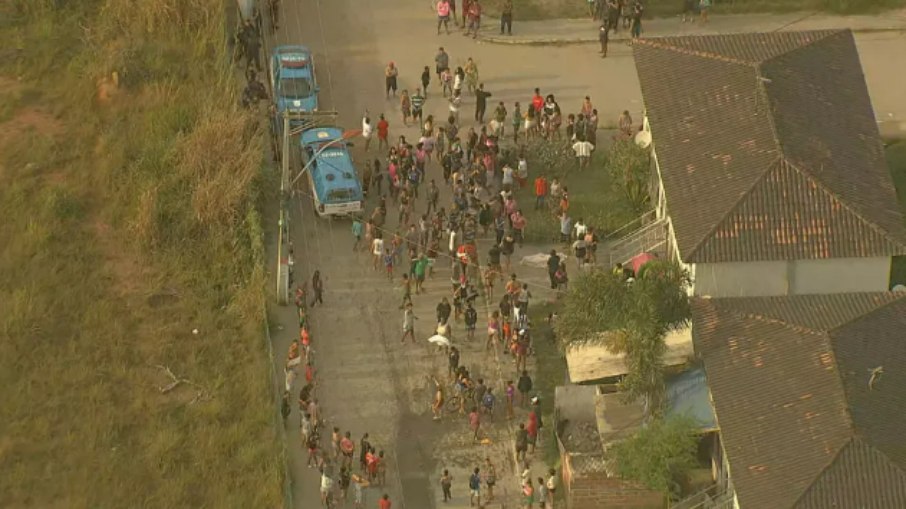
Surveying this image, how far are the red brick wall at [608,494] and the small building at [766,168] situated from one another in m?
5.72

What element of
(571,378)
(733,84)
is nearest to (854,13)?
(733,84)

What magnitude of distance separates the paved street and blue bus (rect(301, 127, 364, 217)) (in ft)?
2.40

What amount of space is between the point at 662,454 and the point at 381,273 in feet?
37.6

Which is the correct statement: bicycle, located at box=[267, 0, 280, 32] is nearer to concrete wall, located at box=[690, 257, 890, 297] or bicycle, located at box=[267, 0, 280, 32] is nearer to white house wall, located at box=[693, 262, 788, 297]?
concrete wall, located at box=[690, 257, 890, 297]

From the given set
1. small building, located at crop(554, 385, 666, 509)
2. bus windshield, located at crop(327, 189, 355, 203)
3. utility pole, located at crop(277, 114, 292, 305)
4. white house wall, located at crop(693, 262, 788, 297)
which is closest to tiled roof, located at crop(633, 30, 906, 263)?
white house wall, located at crop(693, 262, 788, 297)

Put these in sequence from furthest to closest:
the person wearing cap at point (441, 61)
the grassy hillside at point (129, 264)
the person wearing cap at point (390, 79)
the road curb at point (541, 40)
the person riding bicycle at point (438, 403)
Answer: the road curb at point (541, 40)
the person wearing cap at point (441, 61)
the person wearing cap at point (390, 79)
the person riding bicycle at point (438, 403)
the grassy hillside at point (129, 264)

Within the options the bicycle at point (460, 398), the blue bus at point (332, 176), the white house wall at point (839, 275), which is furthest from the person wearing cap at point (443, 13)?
the white house wall at point (839, 275)

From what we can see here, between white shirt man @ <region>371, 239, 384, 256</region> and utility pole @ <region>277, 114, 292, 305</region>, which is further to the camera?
white shirt man @ <region>371, 239, 384, 256</region>

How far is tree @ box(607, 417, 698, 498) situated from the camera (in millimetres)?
41250

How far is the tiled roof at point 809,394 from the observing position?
38.2 meters

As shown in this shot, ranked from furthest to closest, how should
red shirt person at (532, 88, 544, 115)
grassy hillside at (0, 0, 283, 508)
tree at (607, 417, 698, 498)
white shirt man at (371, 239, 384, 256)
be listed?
red shirt person at (532, 88, 544, 115)
white shirt man at (371, 239, 384, 256)
grassy hillside at (0, 0, 283, 508)
tree at (607, 417, 698, 498)

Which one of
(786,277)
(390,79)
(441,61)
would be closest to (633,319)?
(786,277)

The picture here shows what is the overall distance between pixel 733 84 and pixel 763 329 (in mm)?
9477

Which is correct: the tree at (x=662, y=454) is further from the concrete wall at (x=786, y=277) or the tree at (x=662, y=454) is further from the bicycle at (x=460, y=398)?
the concrete wall at (x=786, y=277)
